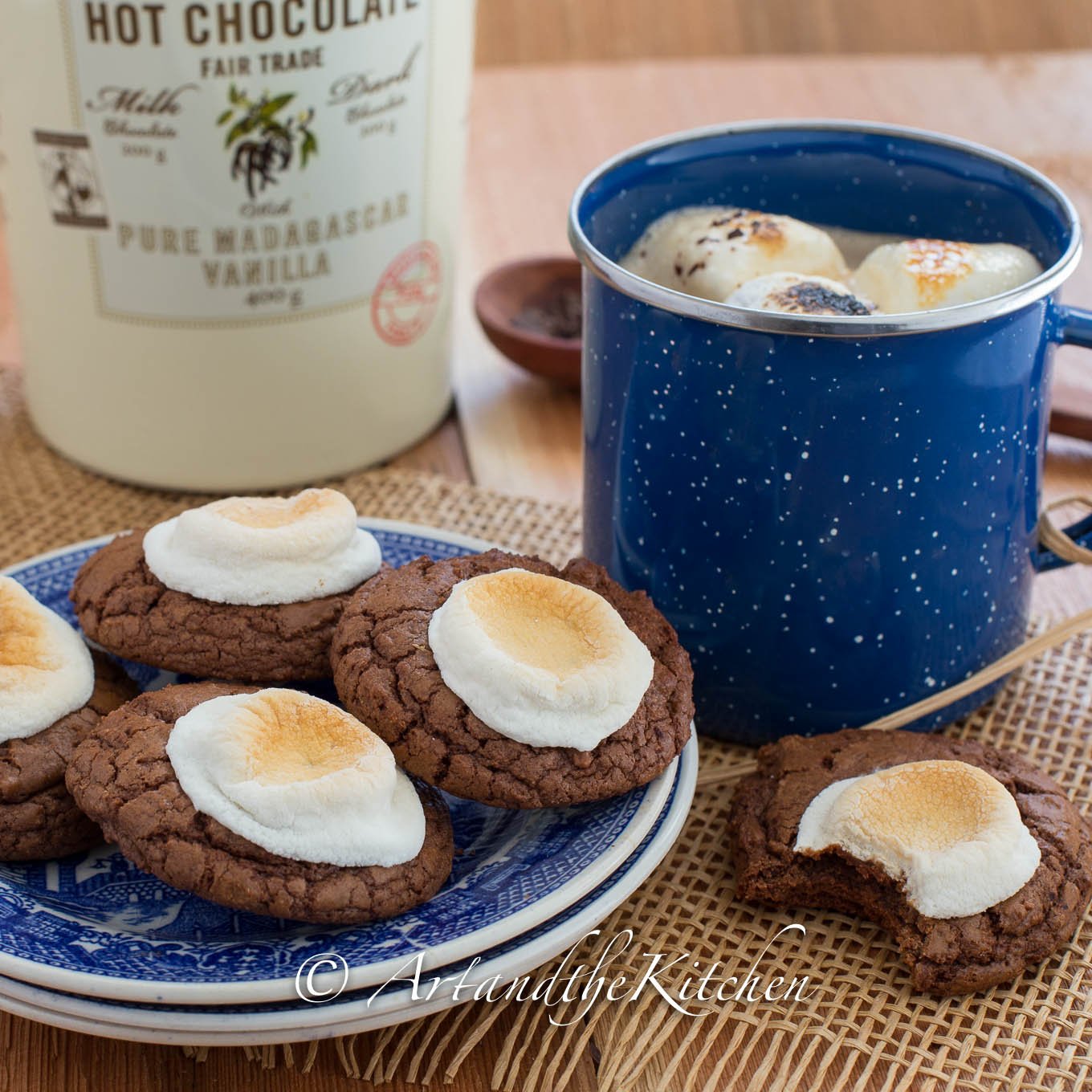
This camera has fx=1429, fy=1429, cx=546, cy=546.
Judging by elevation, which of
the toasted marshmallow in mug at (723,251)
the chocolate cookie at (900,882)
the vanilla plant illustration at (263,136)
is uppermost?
the vanilla plant illustration at (263,136)

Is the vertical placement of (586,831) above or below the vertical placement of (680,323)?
below

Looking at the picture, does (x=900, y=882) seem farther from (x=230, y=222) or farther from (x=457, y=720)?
(x=230, y=222)

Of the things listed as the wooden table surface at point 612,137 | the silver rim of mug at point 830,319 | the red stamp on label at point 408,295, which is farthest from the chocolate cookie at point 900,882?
the red stamp on label at point 408,295

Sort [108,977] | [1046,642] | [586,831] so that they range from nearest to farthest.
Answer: [108,977] → [586,831] → [1046,642]

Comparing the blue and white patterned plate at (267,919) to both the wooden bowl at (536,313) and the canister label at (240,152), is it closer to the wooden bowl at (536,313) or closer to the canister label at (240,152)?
the canister label at (240,152)

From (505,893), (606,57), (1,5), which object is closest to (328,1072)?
(505,893)

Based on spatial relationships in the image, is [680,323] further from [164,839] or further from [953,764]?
[164,839]

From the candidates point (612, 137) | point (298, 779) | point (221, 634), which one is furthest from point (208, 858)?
point (612, 137)
